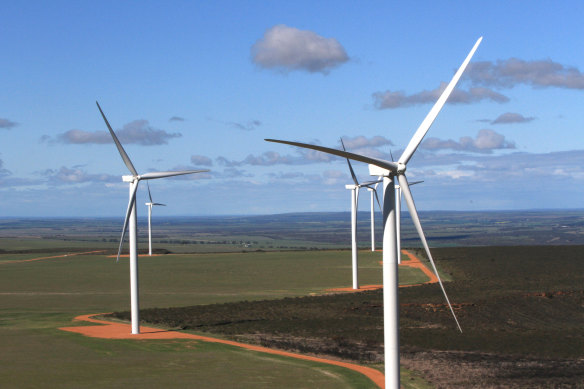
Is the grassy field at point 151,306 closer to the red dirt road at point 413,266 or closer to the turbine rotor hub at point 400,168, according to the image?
the red dirt road at point 413,266

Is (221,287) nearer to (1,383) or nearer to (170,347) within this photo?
(170,347)

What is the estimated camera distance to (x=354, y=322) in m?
50.0

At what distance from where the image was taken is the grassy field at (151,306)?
3300 centimetres

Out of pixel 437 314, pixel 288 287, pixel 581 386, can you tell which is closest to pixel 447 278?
pixel 288 287

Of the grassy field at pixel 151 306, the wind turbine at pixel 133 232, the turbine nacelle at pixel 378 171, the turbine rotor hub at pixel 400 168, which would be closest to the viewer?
the turbine nacelle at pixel 378 171

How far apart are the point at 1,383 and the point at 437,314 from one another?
3022 centimetres

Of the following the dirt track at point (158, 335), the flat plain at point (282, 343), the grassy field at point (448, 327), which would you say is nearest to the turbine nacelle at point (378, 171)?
the flat plain at point (282, 343)

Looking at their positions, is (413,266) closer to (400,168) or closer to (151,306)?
(151,306)

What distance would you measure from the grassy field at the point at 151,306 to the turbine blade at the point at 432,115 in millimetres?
10870

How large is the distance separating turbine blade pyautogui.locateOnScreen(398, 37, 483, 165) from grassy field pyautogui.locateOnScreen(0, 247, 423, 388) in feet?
35.7

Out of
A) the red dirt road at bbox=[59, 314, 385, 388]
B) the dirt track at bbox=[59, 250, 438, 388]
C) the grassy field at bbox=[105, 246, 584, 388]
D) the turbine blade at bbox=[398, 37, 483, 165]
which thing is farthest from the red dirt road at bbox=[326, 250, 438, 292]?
the turbine blade at bbox=[398, 37, 483, 165]

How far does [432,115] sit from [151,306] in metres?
41.3

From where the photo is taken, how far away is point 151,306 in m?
62.8

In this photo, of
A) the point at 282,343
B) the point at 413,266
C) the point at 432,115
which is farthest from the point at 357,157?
the point at 413,266
